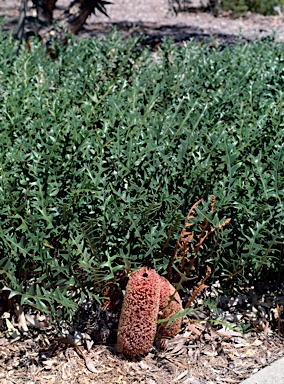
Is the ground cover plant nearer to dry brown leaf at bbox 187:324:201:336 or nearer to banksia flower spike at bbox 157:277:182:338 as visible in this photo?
banksia flower spike at bbox 157:277:182:338

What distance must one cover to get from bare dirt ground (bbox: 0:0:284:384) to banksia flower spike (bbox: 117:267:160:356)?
0.14 m

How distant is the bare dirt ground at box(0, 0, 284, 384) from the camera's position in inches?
119

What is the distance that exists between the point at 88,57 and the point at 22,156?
102 inches

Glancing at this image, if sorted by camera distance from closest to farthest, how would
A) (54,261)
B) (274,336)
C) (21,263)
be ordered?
1. (54,261)
2. (21,263)
3. (274,336)

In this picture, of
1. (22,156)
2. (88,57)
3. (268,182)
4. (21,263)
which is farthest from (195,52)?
(21,263)

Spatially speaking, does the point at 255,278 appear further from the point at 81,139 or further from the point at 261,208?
the point at 81,139

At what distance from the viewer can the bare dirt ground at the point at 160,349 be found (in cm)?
302

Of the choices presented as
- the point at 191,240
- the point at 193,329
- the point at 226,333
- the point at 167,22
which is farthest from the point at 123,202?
the point at 167,22

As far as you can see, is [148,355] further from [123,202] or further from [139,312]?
[123,202]

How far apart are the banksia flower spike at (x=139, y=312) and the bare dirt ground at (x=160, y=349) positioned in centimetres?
14

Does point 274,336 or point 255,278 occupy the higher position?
point 255,278

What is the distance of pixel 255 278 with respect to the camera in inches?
135

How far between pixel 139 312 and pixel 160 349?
378 mm

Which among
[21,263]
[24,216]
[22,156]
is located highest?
[22,156]
